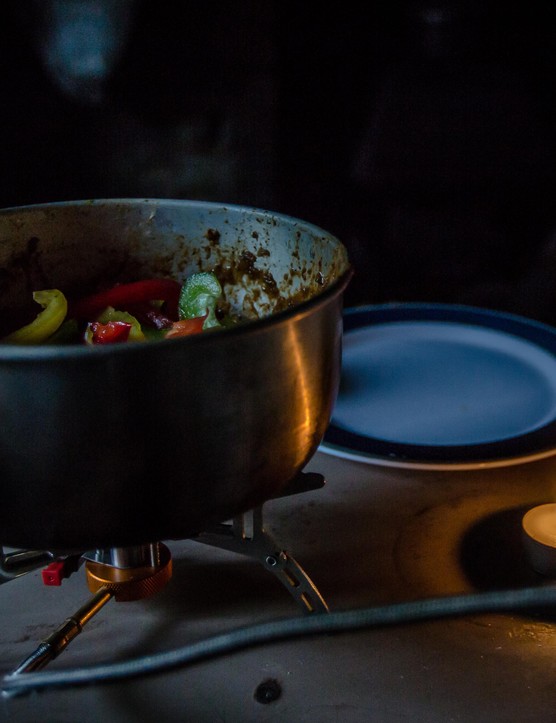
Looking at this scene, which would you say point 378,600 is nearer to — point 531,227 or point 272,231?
point 272,231

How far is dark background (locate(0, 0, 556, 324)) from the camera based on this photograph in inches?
40.1

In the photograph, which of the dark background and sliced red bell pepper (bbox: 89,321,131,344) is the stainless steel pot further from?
the dark background

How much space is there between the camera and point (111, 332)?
56 centimetres

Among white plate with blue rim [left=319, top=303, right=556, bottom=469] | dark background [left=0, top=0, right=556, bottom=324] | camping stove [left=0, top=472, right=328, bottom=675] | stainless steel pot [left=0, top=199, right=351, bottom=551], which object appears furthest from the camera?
dark background [left=0, top=0, right=556, bottom=324]

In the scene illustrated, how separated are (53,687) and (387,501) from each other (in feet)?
1.22

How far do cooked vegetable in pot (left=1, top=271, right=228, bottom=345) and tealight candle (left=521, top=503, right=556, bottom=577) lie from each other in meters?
0.34

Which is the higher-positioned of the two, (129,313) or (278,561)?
(129,313)

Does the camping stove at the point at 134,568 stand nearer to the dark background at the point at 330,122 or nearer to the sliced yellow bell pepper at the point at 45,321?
the sliced yellow bell pepper at the point at 45,321

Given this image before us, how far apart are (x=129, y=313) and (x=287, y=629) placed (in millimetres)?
316

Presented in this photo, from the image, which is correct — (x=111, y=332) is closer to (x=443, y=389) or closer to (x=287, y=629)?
(x=287, y=629)

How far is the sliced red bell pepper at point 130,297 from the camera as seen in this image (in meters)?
0.62

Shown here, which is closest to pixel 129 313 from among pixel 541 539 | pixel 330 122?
pixel 541 539

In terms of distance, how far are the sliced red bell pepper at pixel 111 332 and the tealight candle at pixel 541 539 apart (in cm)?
40

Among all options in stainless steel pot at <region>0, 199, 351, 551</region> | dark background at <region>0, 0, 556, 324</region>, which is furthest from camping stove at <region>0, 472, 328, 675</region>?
dark background at <region>0, 0, 556, 324</region>
